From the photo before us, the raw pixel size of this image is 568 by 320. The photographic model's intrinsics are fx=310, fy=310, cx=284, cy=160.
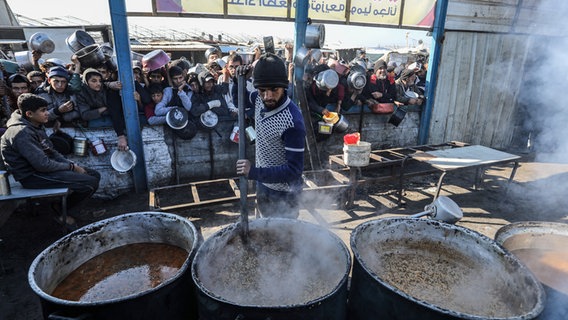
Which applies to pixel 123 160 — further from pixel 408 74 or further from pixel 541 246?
pixel 408 74

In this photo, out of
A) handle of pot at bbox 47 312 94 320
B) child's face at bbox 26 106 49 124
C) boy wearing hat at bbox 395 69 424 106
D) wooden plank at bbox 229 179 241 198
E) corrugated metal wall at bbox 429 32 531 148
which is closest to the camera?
handle of pot at bbox 47 312 94 320

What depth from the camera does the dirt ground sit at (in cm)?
383

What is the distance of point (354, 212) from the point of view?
5.54 metres

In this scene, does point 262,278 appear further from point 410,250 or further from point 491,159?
point 491,159

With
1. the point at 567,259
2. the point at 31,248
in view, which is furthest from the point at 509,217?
the point at 31,248

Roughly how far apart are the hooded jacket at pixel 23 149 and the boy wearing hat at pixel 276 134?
319 cm

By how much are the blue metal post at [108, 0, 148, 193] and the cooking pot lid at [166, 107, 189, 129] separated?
0.57 metres

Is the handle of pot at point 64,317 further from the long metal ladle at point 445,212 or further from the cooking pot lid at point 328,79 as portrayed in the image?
the cooking pot lid at point 328,79

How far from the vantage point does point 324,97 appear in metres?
6.80

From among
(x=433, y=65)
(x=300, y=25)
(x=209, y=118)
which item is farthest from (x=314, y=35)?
(x=433, y=65)

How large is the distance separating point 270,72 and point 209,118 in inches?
154

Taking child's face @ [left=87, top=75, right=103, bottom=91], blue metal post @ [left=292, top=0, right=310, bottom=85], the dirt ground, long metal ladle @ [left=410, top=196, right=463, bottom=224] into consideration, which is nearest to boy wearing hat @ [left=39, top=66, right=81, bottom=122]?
child's face @ [left=87, top=75, right=103, bottom=91]

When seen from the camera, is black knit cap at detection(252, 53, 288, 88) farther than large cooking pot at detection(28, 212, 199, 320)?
Yes

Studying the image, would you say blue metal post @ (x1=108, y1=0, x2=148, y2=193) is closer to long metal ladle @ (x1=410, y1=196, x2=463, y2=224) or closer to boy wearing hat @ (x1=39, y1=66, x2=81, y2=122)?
boy wearing hat @ (x1=39, y1=66, x2=81, y2=122)
